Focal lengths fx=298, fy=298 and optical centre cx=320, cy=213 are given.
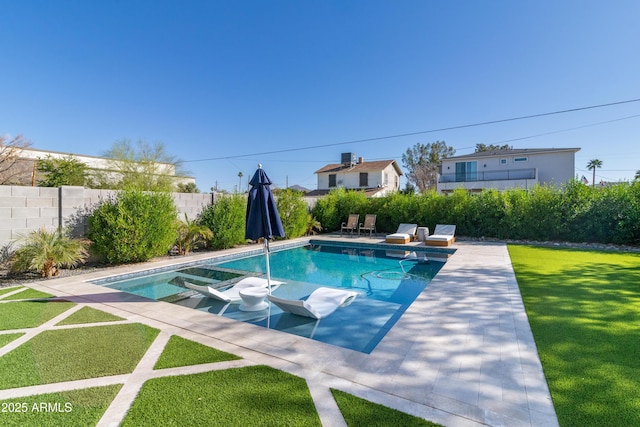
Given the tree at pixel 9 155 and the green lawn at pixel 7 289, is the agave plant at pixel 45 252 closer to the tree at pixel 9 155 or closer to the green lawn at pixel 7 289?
the green lawn at pixel 7 289

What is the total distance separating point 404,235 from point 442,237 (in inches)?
62.9

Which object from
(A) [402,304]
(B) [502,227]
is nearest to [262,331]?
(A) [402,304]

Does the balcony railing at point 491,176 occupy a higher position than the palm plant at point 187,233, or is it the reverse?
the balcony railing at point 491,176

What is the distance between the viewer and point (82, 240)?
794 centimetres

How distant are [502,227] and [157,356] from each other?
14.6 meters

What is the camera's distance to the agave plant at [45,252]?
6.75m

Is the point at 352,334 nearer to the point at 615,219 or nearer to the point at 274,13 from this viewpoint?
the point at 615,219

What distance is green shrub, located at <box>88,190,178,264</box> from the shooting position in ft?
27.2

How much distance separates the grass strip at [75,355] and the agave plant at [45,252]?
391 centimetres

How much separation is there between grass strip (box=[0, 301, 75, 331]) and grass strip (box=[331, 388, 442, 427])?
462cm

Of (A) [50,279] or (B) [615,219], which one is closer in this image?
(A) [50,279]

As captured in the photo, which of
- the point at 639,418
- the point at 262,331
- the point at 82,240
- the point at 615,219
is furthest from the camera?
the point at 615,219

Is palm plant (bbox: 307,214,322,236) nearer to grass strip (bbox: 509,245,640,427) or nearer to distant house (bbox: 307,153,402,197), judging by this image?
grass strip (bbox: 509,245,640,427)

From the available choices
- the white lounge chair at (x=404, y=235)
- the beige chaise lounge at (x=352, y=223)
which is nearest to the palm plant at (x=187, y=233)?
the white lounge chair at (x=404, y=235)
